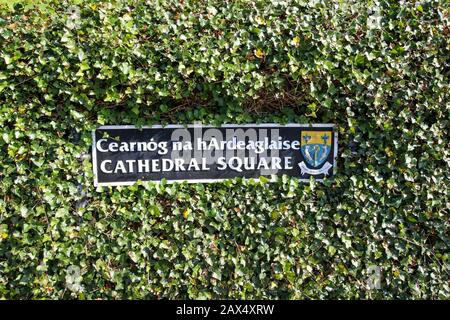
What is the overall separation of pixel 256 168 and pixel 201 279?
0.95m

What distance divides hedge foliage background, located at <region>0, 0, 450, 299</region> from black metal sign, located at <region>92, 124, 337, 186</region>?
0.26ft

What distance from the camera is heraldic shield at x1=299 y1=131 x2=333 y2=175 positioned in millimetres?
3148

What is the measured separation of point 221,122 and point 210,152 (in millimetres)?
247

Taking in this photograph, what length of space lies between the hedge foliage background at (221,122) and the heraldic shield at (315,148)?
0.39 feet

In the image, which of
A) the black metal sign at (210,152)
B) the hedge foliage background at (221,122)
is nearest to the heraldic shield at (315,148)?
the black metal sign at (210,152)

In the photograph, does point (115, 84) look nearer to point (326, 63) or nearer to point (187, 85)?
point (187, 85)

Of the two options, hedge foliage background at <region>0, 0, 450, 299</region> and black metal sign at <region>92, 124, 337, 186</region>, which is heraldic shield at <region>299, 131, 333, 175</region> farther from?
hedge foliage background at <region>0, 0, 450, 299</region>

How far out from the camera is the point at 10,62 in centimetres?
269

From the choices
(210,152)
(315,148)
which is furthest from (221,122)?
(315,148)

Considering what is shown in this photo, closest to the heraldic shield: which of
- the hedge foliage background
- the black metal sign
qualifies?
the black metal sign

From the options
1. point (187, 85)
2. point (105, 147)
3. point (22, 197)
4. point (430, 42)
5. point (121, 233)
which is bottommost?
point (121, 233)

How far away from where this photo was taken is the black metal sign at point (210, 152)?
300 cm

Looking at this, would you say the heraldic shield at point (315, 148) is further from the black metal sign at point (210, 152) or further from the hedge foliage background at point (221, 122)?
the hedge foliage background at point (221, 122)
